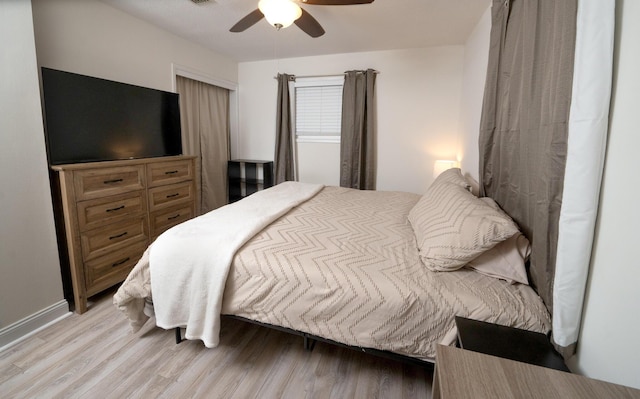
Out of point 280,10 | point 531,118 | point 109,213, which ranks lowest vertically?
point 109,213

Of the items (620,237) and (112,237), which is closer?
(620,237)

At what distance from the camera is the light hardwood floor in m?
1.43

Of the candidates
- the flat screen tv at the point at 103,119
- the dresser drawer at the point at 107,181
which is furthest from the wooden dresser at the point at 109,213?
the flat screen tv at the point at 103,119

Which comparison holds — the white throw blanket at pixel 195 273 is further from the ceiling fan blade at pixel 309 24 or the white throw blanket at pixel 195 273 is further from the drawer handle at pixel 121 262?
the ceiling fan blade at pixel 309 24

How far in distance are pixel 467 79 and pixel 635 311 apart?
120 inches

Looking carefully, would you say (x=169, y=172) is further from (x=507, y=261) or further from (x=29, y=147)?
(x=507, y=261)

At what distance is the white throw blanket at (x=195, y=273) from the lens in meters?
1.44

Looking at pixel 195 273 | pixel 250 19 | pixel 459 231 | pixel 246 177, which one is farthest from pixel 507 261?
pixel 246 177

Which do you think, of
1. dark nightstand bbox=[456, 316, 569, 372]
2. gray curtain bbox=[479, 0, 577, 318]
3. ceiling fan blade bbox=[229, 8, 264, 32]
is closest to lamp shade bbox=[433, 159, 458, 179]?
gray curtain bbox=[479, 0, 577, 318]

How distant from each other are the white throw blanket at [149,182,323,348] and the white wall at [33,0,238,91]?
1.84 m

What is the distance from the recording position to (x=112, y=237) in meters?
2.24

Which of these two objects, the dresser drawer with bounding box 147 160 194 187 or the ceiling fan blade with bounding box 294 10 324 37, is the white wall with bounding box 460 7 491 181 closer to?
the ceiling fan blade with bounding box 294 10 324 37

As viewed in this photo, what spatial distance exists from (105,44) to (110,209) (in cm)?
150

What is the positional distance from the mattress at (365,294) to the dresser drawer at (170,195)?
1.46 m
